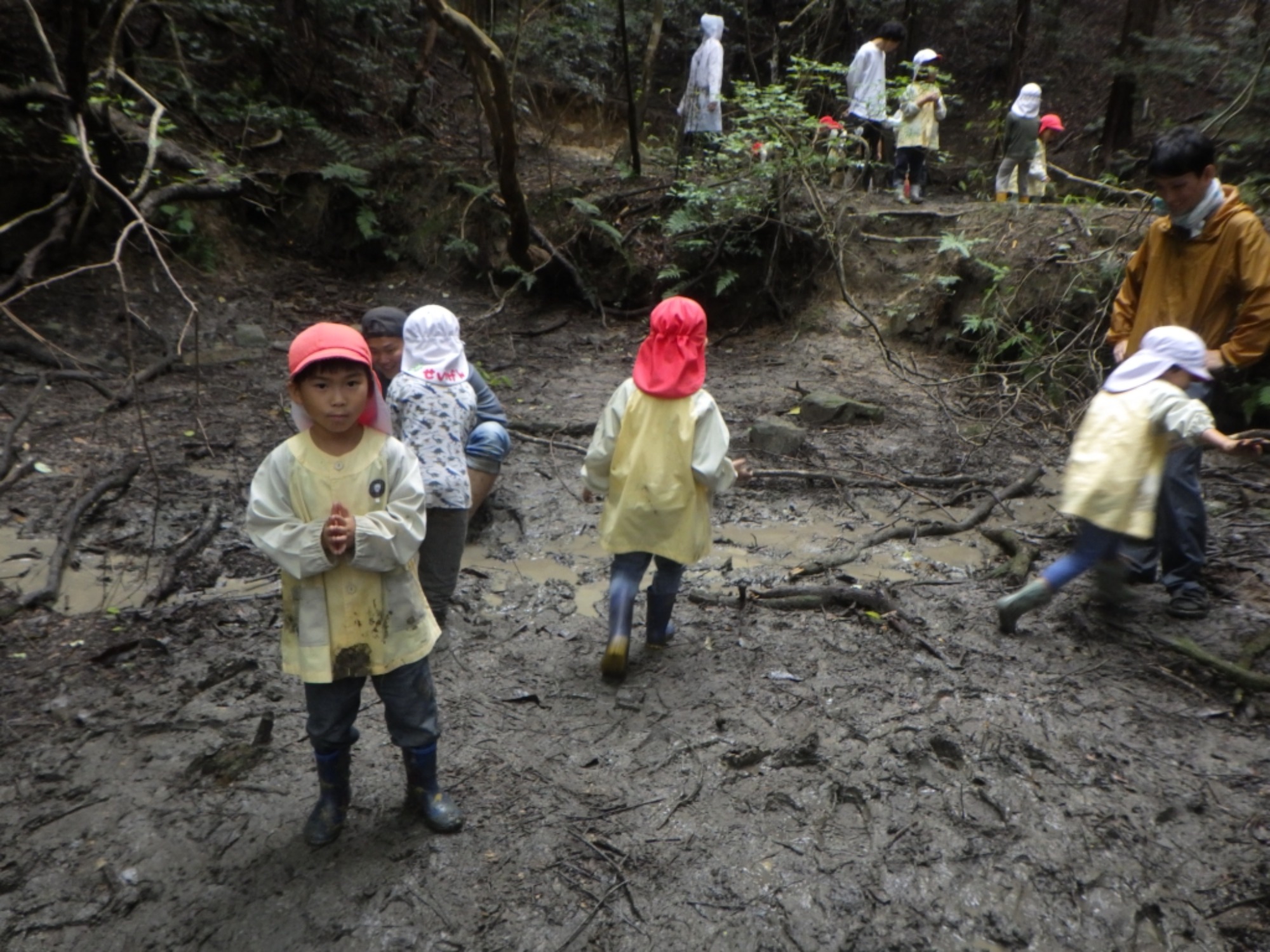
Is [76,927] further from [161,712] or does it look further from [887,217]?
[887,217]

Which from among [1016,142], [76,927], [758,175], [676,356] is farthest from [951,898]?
[1016,142]

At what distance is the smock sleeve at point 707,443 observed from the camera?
383 cm

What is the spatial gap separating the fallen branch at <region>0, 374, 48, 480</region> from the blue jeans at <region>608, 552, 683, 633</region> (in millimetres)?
4145

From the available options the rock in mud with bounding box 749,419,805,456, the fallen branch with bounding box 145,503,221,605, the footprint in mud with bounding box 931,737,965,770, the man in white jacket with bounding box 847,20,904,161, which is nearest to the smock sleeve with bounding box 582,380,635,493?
the footprint in mud with bounding box 931,737,965,770

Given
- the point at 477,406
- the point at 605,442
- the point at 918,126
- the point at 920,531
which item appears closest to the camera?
the point at 605,442

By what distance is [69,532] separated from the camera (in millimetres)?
4977

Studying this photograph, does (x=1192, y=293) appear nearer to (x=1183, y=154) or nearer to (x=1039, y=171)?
(x=1183, y=154)

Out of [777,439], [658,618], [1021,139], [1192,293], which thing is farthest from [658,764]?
[1021,139]

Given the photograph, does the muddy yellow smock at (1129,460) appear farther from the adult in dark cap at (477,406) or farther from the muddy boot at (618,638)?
the adult in dark cap at (477,406)

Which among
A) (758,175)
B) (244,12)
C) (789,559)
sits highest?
(244,12)

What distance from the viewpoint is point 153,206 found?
8523 millimetres

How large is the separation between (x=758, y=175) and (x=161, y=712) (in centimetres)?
895

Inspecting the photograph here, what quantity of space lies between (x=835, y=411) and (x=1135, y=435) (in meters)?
4.05

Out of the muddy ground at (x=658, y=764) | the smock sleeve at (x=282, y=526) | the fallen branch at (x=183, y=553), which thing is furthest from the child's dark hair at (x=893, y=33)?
the smock sleeve at (x=282, y=526)
